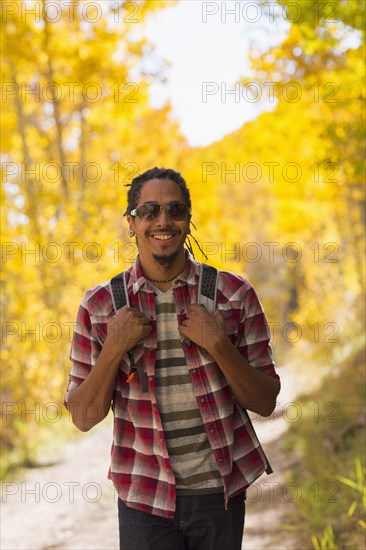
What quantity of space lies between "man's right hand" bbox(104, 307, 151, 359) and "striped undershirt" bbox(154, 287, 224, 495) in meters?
0.12

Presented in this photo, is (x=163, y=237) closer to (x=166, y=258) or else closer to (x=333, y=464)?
(x=166, y=258)

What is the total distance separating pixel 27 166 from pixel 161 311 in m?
7.98

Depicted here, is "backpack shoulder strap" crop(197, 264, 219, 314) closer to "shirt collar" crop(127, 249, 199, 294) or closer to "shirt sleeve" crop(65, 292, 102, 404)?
"shirt collar" crop(127, 249, 199, 294)

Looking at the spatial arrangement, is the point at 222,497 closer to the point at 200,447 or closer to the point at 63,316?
the point at 200,447

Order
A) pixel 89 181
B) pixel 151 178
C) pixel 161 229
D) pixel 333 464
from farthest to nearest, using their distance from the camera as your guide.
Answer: pixel 89 181 < pixel 333 464 < pixel 151 178 < pixel 161 229

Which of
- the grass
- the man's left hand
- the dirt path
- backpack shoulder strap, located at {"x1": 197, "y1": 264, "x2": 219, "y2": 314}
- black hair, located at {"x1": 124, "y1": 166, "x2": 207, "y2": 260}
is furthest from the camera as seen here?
the dirt path

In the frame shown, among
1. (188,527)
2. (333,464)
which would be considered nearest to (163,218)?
(188,527)

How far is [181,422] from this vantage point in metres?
2.17

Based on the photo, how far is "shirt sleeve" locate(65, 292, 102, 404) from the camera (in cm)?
226

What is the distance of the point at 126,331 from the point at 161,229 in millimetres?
347

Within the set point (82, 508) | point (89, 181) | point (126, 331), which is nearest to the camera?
point (126, 331)

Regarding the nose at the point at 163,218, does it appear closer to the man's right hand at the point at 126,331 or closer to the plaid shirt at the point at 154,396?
the plaid shirt at the point at 154,396

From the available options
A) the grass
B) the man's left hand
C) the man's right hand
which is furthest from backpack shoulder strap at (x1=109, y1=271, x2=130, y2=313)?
the grass

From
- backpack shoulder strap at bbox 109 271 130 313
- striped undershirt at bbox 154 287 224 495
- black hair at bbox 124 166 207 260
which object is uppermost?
black hair at bbox 124 166 207 260
